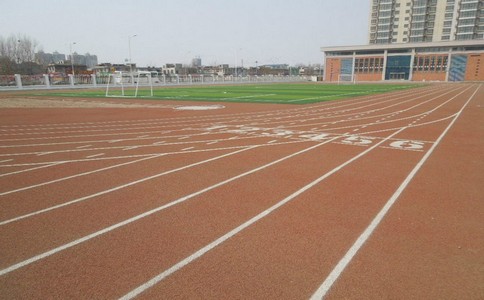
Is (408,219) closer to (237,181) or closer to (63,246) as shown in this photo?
(237,181)

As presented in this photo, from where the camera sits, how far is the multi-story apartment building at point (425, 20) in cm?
10962

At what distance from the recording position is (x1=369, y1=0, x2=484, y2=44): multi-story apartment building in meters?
110

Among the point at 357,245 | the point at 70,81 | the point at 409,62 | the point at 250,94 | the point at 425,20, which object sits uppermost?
the point at 425,20

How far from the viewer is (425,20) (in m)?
118

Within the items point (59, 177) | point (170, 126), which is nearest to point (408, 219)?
point (59, 177)

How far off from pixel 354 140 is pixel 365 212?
616 cm

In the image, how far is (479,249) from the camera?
4500 millimetres

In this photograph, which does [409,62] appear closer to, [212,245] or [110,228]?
[212,245]

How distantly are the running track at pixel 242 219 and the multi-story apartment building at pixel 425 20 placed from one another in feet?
414

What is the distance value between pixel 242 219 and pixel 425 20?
138039 mm

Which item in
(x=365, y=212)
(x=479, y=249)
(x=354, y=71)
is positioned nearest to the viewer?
(x=479, y=249)

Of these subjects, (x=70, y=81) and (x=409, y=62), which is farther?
(x=409, y=62)

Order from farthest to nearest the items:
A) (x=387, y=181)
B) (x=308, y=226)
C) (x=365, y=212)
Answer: (x=387, y=181)
(x=365, y=212)
(x=308, y=226)

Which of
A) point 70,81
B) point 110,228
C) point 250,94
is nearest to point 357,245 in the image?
point 110,228
